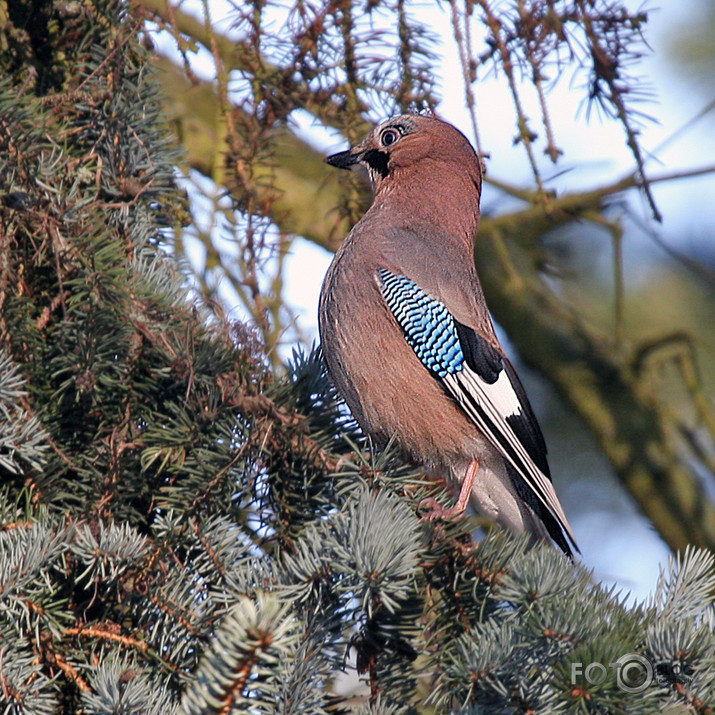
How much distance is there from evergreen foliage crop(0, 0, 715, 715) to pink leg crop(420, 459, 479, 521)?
0.05 meters

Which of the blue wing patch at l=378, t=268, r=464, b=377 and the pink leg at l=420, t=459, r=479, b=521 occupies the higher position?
the blue wing patch at l=378, t=268, r=464, b=377

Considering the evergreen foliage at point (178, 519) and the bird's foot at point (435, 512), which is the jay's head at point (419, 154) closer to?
the evergreen foliage at point (178, 519)

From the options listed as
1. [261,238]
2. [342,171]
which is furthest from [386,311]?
[342,171]

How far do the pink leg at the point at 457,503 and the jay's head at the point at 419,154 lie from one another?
135 cm

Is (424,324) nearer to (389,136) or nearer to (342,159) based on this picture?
(342,159)

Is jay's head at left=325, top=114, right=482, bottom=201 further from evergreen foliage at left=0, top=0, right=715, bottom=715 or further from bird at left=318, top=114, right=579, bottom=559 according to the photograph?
evergreen foliage at left=0, top=0, right=715, bottom=715

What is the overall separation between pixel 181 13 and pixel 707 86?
333cm

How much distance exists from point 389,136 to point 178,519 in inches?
86.5

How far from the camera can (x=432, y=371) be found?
341 cm

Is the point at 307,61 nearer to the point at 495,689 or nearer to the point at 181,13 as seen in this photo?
the point at 181,13

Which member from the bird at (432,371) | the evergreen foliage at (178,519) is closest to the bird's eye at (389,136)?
the bird at (432,371)

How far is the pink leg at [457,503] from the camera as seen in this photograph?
8.52ft

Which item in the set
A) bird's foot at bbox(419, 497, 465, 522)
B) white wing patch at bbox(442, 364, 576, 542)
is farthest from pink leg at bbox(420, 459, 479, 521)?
white wing patch at bbox(442, 364, 576, 542)

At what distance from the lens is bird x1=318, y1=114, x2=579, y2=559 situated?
3367 millimetres
